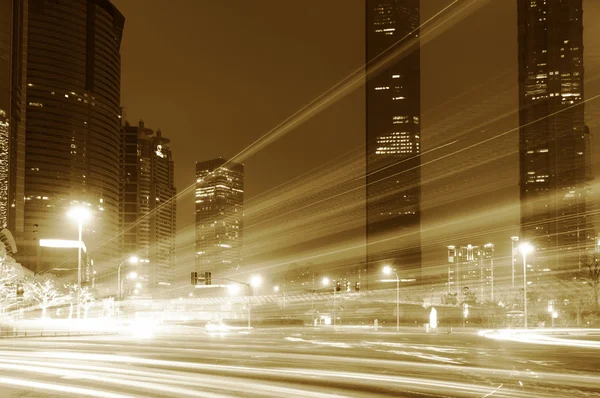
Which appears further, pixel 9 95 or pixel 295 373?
pixel 9 95

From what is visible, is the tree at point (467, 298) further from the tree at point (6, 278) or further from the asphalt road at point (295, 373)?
the asphalt road at point (295, 373)

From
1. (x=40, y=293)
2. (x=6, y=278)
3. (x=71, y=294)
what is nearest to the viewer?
(x=6, y=278)

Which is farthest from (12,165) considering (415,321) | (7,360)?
(7,360)

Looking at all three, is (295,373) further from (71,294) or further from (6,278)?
(71,294)

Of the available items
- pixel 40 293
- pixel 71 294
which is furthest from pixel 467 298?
pixel 71 294

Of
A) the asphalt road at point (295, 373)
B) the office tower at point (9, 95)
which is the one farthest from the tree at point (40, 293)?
the asphalt road at point (295, 373)

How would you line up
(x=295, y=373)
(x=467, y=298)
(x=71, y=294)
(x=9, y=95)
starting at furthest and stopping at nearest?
(x=9, y=95), (x=71, y=294), (x=467, y=298), (x=295, y=373)

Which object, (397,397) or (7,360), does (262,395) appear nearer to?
(397,397)

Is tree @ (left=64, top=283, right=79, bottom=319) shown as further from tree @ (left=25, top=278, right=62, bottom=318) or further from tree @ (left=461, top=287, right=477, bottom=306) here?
tree @ (left=461, top=287, right=477, bottom=306)

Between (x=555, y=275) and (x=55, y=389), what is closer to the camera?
(x=55, y=389)

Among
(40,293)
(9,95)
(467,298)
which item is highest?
(9,95)

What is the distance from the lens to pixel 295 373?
20.3 meters

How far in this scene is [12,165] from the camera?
656ft

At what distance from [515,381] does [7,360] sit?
17079mm
